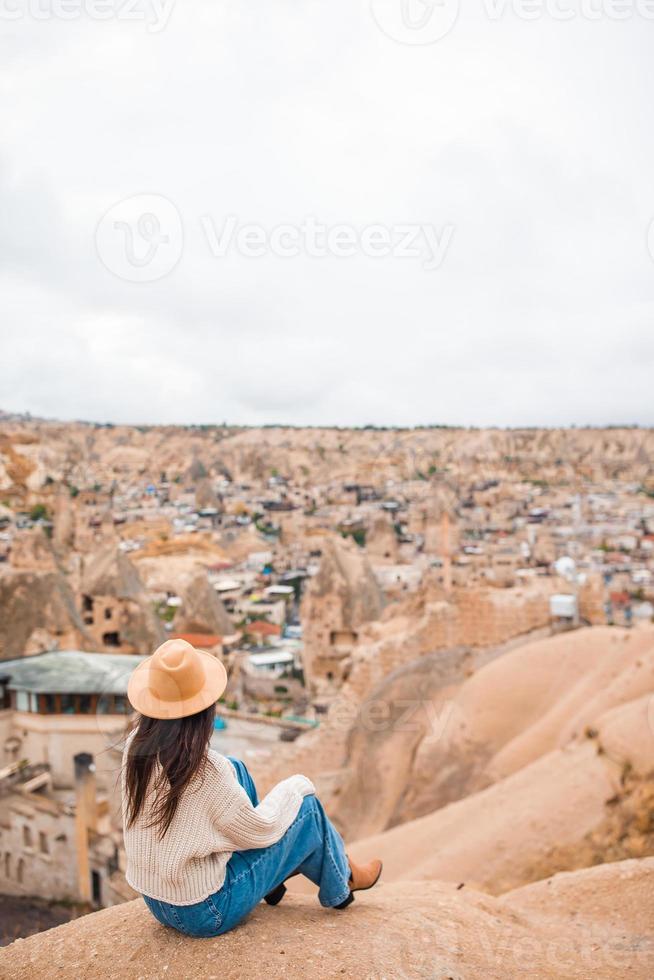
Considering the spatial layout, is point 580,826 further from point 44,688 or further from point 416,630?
point 44,688

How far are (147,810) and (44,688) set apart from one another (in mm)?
10775

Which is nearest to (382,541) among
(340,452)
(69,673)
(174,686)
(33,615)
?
(33,615)

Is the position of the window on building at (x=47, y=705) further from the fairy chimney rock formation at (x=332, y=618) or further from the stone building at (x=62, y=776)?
the fairy chimney rock formation at (x=332, y=618)

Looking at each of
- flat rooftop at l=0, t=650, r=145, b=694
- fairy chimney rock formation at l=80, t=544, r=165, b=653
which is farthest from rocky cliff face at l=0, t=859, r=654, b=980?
fairy chimney rock formation at l=80, t=544, r=165, b=653

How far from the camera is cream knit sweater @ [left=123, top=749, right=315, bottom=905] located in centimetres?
223

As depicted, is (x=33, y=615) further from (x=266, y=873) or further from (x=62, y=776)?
(x=266, y=873)

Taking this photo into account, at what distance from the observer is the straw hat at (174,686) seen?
227 centimetres

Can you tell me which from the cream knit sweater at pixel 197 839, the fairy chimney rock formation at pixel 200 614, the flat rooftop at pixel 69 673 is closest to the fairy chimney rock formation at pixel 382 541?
the fairy chimney rock formation at pixel 200 614

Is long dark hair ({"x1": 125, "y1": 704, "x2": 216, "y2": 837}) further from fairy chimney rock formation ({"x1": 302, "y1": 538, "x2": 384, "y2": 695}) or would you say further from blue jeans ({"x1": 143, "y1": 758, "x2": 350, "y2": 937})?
fairy chimney rock formation ({"x1": 302, "y1": 538, "x2": 384, "y2": 695})

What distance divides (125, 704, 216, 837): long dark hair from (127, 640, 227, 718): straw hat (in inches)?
1.3

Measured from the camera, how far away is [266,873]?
241 centimetres

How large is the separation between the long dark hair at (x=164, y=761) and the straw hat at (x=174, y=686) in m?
0.03

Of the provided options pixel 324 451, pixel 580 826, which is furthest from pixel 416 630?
pixel 324 451

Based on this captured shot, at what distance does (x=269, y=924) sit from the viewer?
247 centimetres
